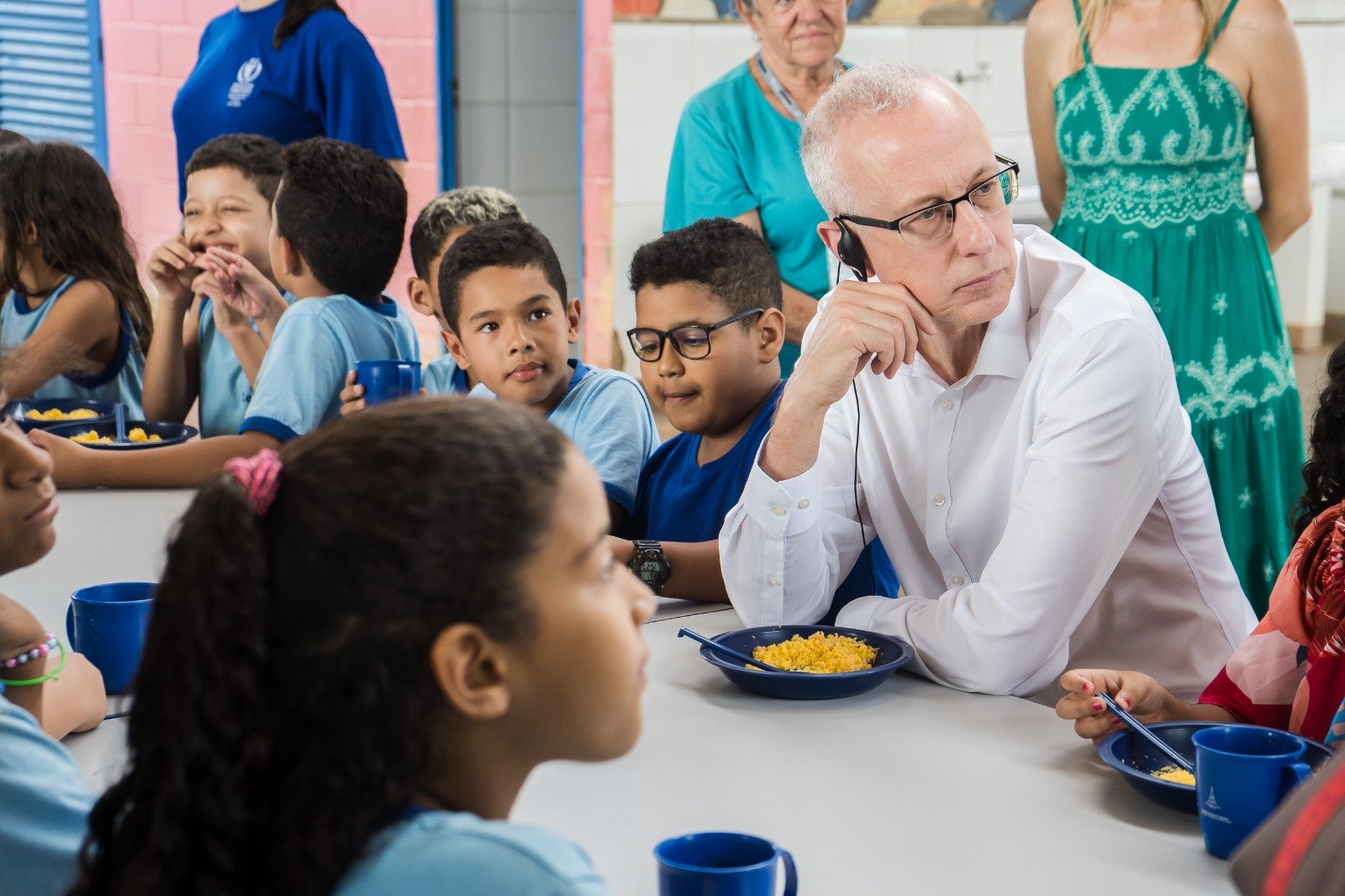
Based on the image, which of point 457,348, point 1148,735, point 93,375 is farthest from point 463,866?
point 93,375

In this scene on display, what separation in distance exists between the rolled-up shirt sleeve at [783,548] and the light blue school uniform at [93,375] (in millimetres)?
1782

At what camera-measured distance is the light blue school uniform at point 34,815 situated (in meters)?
0.95

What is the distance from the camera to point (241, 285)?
Result: 284 centimetres

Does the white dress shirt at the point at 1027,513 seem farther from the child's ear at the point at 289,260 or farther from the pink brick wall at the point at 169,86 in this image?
the pink brick wall at the point at 169,86

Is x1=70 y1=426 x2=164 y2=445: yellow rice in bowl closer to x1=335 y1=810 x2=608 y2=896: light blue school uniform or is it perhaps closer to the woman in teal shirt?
the woman in teal shirt

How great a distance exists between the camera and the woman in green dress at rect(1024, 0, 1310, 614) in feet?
7.84

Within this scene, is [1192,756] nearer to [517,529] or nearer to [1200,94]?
[517,529]

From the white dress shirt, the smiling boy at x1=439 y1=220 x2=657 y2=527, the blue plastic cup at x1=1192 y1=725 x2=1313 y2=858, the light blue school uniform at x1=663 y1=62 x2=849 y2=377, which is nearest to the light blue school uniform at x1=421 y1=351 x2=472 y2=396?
the smiling boy at x1=439 y1=220 x2=657 y2=527

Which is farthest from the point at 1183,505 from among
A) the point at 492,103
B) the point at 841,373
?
the point at 492,103

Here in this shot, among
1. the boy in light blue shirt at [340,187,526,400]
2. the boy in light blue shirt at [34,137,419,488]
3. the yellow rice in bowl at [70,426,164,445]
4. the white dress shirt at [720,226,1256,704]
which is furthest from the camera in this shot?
the boy in light blue shirt at [340,187,526,400]

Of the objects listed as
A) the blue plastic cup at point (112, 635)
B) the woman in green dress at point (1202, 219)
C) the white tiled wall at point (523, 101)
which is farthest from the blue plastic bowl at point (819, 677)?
the white tiled wall at point (523, 101)

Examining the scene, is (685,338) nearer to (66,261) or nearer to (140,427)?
(140,427)

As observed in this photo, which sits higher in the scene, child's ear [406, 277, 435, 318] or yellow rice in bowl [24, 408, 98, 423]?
child's ear [406, 277, 435, 318]

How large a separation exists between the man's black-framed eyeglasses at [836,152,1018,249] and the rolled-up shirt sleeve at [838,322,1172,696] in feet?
0.65
